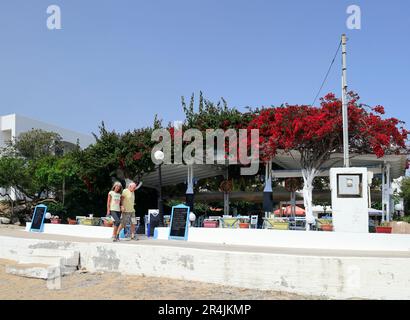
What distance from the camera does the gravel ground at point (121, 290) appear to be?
884 cm

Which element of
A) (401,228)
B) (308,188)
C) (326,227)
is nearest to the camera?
(401,228)

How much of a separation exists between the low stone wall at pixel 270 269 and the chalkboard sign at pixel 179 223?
2.79m

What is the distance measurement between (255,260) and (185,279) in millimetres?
1759

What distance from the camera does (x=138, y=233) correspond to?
15.8 m

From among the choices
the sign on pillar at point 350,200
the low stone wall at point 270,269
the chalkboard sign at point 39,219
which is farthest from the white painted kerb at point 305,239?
the chalkboard sign at point 39,219

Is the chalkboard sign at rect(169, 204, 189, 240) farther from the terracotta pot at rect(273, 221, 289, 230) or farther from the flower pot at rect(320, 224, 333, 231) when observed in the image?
the flower pot at rect(320, 224, 333, 231)

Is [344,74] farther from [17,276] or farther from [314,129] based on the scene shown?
[17,276]

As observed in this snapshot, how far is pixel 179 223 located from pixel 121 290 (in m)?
4.43

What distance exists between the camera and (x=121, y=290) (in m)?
9.70

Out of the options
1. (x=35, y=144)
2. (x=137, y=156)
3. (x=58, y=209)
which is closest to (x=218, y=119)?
(x=137, y=156)

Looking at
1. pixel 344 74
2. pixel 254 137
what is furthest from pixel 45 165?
pixel 344 74

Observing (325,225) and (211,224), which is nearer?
(325,225)

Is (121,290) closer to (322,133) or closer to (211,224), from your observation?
(211,224)

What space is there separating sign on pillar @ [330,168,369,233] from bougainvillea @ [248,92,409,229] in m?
3.42
